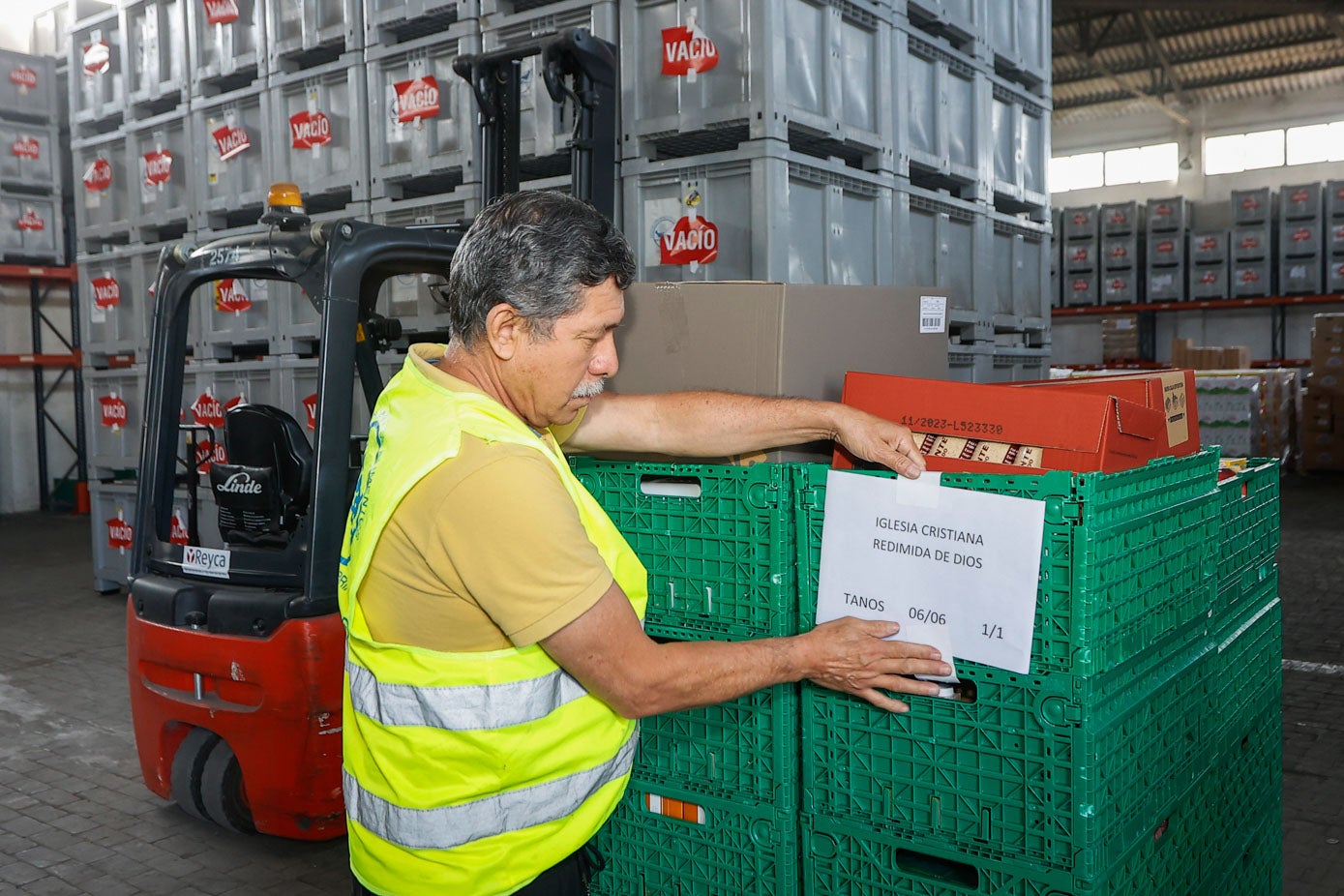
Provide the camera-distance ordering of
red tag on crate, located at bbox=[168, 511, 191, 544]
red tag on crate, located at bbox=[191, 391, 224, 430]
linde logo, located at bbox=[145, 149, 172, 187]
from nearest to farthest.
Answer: red tag on crate, located at bbox=[191, 391, 224, 430], red tag on crate, located at bbox=[168, 511, 191, 544], linde logo, located at bbox=[145, 149, 172, 187]

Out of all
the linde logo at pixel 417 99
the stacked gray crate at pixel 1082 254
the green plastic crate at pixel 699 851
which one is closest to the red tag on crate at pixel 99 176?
the linde logo at pixel 417 99

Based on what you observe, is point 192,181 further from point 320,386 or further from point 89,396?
point 320,386

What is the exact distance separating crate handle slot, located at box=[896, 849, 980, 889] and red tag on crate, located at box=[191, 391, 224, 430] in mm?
5406

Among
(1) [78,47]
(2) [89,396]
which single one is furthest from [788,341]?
(1) [78,47]

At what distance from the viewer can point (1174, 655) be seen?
216 cm

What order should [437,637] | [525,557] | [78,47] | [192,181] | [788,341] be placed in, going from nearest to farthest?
[525,557] → [437,637] → [788,341] → [192,181] → [78,47]

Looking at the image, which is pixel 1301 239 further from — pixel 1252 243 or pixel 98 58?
pixel 98 58

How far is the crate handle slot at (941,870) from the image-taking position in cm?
195

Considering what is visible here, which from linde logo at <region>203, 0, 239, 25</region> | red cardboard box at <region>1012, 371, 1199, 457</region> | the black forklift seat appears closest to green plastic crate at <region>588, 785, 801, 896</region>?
red cardboard box at <region>1012, 371, 1199, 457</region>

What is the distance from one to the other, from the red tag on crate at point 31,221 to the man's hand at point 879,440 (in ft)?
42.1

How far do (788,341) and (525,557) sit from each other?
0.94 metres

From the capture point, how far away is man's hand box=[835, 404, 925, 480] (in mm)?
1939

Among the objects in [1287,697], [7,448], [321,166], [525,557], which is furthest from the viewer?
[7,448]

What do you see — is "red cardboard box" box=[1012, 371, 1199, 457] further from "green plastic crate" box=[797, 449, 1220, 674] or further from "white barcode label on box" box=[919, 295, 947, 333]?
"white barcode label on box" box=[919, 295, 947, 333]
